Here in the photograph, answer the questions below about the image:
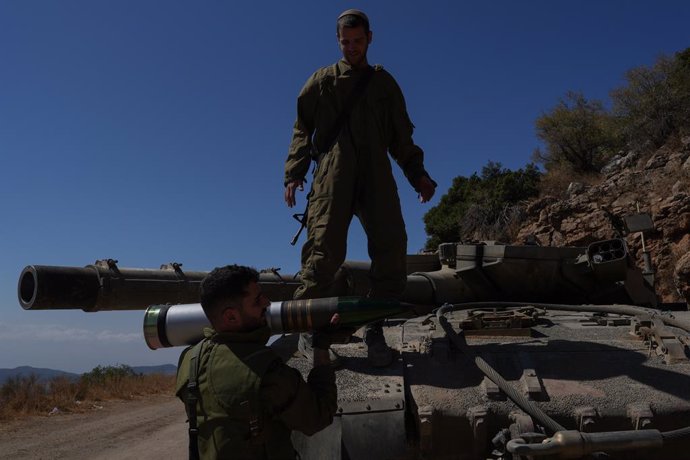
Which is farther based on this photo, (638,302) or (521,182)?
(521,182)

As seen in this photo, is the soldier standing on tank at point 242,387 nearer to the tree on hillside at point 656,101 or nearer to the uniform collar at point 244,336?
the uniform collar at point 244,336

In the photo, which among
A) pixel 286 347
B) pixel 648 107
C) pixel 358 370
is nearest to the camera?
pixel 358 370

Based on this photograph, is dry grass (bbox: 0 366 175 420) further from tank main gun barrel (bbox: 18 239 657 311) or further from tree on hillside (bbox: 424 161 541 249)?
tree on hillside (bbox: 424 161 541 249)

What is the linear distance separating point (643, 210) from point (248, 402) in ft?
58.6

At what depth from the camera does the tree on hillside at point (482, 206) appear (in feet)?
73.5

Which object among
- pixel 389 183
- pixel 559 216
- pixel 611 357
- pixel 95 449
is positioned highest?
pixel 559 216

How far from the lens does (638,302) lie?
237 inches

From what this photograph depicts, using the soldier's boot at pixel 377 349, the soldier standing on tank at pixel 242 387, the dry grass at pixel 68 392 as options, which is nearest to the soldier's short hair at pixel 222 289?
the soldier standing on tank at pixel 242 387

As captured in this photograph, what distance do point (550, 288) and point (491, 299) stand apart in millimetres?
526

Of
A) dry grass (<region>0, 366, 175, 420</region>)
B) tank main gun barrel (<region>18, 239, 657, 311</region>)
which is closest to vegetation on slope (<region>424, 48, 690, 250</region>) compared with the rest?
dry grass (<region>0, 366, 175, 420</region>)

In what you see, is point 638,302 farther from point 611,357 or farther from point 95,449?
point 95,449

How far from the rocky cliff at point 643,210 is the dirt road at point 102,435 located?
905 cm

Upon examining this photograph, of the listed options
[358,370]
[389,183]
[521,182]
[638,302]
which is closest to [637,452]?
[358,370]

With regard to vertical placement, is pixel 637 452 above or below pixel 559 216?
below
